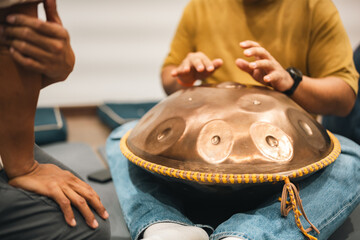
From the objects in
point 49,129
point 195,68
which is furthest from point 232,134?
point 49,129

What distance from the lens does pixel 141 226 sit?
2.19 feet

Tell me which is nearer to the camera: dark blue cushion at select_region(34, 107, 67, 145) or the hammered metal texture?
the hammered metal texture

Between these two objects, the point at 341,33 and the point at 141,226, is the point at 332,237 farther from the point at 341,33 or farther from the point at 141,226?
the point at 341,33

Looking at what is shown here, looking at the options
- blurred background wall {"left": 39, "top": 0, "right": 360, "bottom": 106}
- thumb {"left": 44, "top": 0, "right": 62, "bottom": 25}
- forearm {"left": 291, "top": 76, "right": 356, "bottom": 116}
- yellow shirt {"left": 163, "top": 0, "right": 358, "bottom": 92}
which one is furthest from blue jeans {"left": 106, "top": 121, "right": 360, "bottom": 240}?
blurred background wall {"left": 39, "top": 0, "right": 360, "bottom": 106}

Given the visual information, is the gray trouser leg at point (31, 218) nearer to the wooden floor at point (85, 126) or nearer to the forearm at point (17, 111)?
the forearm at point (17, 111)

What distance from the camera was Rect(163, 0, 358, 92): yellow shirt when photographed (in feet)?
2.95

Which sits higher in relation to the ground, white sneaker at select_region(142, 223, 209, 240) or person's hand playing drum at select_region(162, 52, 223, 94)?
person's hand playing drum at select_region(162, 52, 223, 94)

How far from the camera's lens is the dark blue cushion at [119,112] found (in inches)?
73.2

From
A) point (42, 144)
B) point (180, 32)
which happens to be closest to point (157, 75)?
point (42, 144)

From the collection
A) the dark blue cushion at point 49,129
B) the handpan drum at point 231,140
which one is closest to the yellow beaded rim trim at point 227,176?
the handpan drum at point 231,140

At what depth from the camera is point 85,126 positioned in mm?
2098

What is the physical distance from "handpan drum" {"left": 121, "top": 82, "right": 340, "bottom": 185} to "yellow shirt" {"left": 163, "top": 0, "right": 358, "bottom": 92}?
0.22m

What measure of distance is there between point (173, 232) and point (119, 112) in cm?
142

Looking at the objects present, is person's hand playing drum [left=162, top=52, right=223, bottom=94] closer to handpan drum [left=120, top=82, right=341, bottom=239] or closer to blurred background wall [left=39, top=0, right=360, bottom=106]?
handpan drum [left=120, top=82, right=341, bottom=239]
